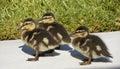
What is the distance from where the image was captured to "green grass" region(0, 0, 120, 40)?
6293 millimetres

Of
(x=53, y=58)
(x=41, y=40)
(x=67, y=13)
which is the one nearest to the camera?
(x=41, y=40)

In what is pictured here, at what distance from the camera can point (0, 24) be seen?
254 inches

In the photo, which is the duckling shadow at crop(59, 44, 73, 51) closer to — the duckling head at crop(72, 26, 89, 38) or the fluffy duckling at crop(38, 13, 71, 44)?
the fluffy duckling at crop(38, 13, 71, 44)

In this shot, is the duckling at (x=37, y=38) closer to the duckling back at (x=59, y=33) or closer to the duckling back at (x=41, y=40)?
the duckling back at (x=41, y=40)

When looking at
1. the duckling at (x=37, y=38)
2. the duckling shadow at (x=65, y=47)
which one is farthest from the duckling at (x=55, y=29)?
the duckling shadow at (x=65, y=47)

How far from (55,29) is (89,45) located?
1.83ft

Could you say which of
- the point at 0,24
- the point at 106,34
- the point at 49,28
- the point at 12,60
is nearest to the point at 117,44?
the point at 106,34

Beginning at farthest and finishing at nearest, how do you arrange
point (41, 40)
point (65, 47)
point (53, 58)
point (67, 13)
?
point (67, 13) < point (65, 47) < point (53, 58) < point (41, 40)

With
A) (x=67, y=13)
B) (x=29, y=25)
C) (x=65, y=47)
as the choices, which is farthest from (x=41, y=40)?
(x=67, y=13)

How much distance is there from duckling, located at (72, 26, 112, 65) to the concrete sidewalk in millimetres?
158

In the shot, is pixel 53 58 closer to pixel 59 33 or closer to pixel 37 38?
pixel 59 33

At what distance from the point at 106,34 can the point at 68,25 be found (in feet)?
2.21

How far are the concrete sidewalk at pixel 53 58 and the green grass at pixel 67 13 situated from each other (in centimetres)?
54

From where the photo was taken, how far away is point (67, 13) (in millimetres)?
6664
